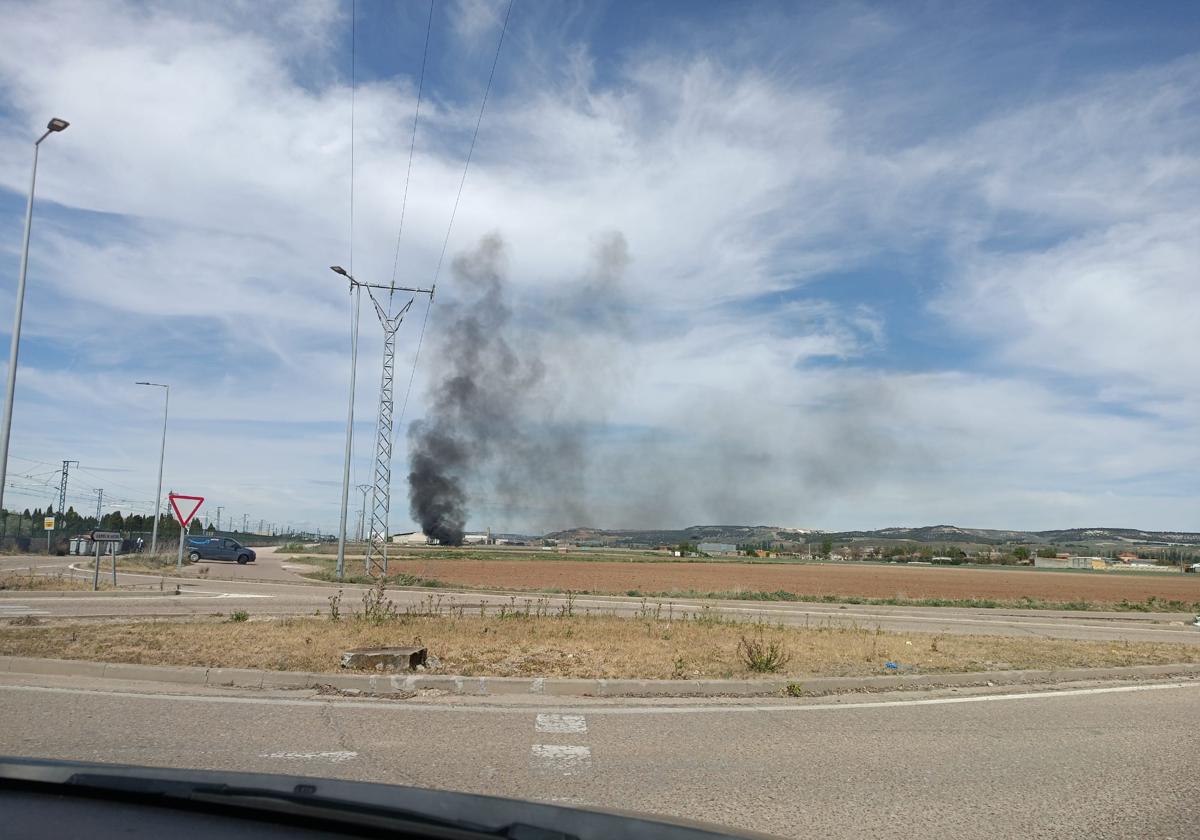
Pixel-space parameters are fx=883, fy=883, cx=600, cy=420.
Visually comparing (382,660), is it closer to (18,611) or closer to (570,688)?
(570,688)

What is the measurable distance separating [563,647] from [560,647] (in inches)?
2.0

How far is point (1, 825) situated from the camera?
2670 mm

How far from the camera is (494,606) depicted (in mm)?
21312

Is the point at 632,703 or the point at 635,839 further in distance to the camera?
the point at 632,703

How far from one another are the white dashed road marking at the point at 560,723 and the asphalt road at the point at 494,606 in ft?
30.0

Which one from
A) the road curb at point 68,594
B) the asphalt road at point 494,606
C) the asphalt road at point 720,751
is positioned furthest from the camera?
the road curb at point 68,594

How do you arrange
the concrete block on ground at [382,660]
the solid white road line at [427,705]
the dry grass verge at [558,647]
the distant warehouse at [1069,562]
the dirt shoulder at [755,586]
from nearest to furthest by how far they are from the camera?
the solid white road line at [427,705], the concrete block on ground at [382,660], the dry grass verge at [558,647], the dirt shoulder at [755,586], the distant warehouse at [1069,562]

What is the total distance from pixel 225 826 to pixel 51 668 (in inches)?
333

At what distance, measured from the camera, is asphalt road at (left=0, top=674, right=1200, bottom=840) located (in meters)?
5.50

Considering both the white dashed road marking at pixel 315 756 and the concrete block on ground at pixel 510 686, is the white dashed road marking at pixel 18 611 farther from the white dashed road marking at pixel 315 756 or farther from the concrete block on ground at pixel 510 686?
the white dashed road marking at pixel 315 756

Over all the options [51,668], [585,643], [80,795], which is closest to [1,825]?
[80,795]

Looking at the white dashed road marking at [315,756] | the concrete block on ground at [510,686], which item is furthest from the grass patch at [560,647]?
the white dashed road marking at [315,756]

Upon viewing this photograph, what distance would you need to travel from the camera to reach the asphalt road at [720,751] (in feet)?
18.0

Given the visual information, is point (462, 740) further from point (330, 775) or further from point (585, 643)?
point (585, 643)
